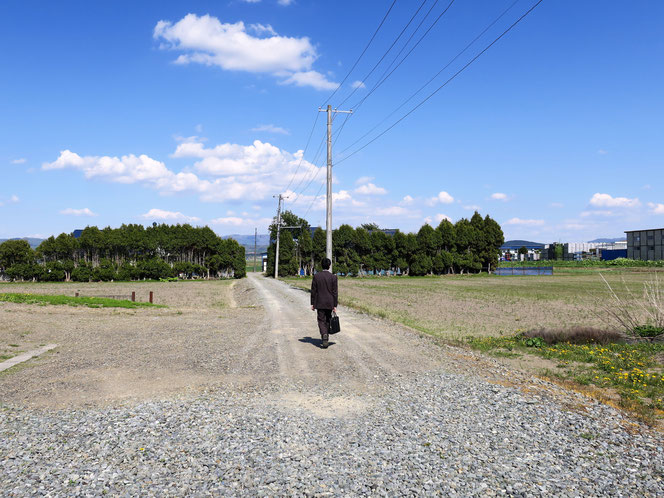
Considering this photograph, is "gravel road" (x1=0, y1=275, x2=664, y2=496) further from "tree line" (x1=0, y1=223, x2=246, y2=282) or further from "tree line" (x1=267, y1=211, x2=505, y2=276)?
"tree line" (x1=267, y1=211, x2=505, y2=276)

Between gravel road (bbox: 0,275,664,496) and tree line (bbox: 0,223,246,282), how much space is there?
4377cm

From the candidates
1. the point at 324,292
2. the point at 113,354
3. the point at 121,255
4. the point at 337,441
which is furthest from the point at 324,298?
the point at 121,255

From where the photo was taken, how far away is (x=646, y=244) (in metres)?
88.4

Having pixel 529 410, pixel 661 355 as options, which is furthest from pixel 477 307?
pixel 529 410

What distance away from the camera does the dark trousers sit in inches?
399

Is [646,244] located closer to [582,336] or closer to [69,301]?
[582,336]

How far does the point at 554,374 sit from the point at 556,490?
16.4ft

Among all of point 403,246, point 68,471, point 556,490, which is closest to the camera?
point 556,490

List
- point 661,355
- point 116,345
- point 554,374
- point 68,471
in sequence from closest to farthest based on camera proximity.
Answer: point 68,471 → point 554,374 → point 661,355 → point 116,345

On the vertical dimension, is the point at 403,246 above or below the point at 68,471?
above

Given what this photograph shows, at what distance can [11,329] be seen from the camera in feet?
42.5

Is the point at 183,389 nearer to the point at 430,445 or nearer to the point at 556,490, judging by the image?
the point at 430,445

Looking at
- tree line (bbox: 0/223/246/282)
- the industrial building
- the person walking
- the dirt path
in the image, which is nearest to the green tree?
tree line (bbox: 0/223/246/282)

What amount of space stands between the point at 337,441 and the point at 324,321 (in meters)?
5.58
